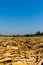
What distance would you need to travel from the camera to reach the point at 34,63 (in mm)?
4496

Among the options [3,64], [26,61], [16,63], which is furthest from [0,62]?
[26,61]

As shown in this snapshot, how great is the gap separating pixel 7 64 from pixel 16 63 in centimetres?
23

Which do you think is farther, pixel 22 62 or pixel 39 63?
pixel 22 62

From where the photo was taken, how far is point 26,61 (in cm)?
490

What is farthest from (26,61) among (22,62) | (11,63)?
(11,63)

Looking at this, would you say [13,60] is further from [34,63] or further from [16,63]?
[34,63]

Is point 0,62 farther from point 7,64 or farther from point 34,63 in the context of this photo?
point 34,63

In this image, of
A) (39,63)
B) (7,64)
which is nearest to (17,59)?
(7,64)

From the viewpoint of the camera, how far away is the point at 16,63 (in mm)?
4629

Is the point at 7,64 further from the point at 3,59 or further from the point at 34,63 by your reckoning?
the point at 34,63

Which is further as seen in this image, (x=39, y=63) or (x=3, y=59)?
(x=3, y=59)

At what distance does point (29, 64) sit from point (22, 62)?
325 mm

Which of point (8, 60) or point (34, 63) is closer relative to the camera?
point (34, 63)

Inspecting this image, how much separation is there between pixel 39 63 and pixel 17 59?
0.79 meters
